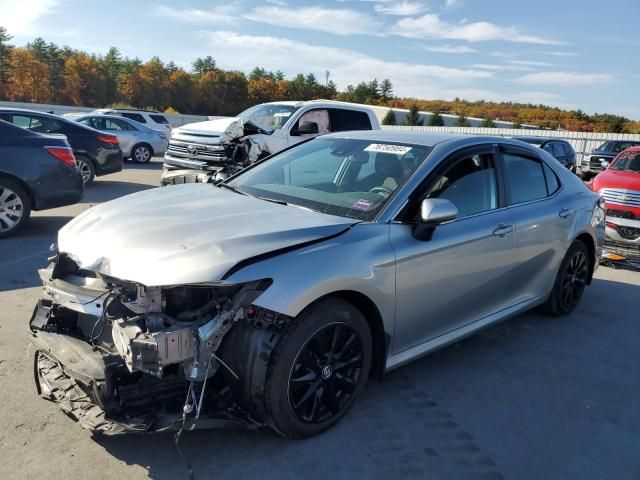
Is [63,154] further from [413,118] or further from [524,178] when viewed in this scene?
[413,118]

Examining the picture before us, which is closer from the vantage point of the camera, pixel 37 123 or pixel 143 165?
pixel 37 123

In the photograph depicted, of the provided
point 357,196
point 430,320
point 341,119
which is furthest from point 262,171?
point 341,119

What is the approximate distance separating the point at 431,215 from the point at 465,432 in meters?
1.32

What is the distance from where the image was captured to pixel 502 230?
417 cm

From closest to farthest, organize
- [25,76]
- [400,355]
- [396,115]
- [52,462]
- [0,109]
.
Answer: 1. [52,462]
2. [400,355]
3. [0,109]
4. [396,115]
5. [25,76]

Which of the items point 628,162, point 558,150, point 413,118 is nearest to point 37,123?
point 628,162

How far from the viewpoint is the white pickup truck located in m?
10.3

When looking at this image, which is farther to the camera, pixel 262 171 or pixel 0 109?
pixel 0 109

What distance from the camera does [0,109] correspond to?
35.8 ft

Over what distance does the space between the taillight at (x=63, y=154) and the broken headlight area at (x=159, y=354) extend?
5.21m

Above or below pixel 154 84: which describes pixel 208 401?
below

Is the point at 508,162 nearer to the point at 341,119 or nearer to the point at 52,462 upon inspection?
the point at 52,462

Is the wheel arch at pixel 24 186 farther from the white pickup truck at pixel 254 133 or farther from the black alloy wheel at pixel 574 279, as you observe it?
the black alloy wheel at pixel 574 279

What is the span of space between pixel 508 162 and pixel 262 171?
2.04 meters
